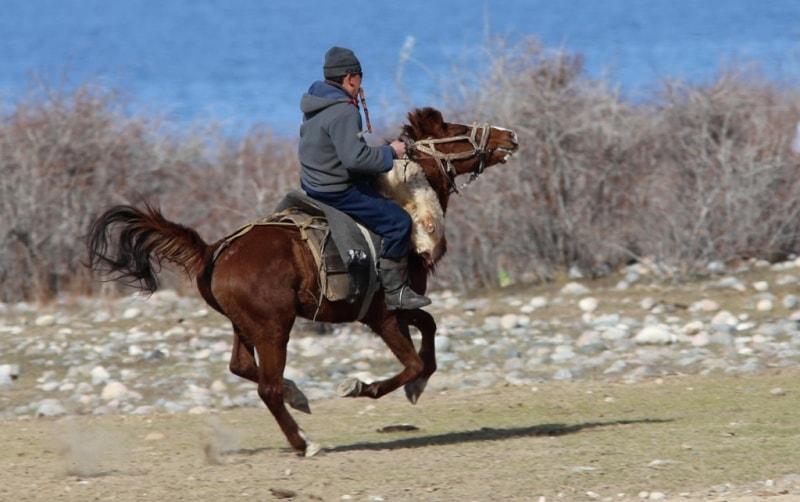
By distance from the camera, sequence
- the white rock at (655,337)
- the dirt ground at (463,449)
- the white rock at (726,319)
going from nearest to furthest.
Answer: the dirt ground at (463,449), the white rock at (655,337), the white rock at (726,319)

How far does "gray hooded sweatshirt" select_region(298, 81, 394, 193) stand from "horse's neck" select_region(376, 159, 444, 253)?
0.20 m

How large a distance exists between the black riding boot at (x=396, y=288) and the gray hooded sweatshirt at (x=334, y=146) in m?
0.58

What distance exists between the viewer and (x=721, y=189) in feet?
54.8

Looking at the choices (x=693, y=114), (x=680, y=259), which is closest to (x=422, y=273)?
(x=680, y=259)

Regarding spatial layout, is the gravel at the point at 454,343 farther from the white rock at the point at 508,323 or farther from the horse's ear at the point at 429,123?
the horse's ear at the point at 429,123

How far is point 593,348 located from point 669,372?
1230mm

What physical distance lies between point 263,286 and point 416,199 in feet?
4.01

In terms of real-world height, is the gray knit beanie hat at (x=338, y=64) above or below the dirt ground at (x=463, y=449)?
above

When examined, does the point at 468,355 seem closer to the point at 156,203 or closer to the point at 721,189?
the point at 721,189

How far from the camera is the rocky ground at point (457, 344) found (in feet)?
38.4

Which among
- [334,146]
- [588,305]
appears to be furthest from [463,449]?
[588,305]

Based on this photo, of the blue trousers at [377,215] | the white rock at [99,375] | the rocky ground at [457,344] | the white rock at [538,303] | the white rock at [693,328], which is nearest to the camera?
the blue trousers at [377,215]

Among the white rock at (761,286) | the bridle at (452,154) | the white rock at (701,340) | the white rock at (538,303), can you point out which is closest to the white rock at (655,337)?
the white rock at (701,340)

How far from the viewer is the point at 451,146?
352 inches
